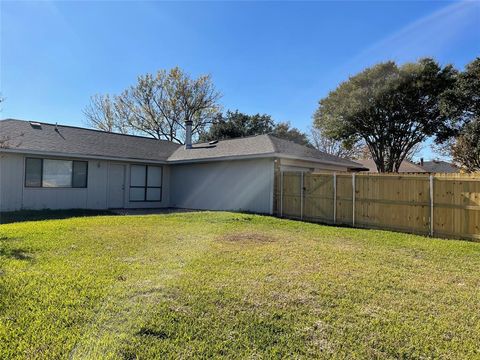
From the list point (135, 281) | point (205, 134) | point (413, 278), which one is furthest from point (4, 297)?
point (205, 134)

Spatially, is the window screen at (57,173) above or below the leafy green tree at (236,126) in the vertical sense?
below

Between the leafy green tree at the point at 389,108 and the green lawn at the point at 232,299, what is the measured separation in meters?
14.7

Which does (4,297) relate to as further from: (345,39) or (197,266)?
(345,39)

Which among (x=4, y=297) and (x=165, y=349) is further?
(x=4, y=297)

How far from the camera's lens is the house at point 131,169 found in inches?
480

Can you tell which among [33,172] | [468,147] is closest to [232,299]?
[33,172]

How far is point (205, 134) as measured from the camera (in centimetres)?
2903

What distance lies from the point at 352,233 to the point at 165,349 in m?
7.13

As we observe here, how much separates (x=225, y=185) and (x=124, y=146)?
18.7 ft

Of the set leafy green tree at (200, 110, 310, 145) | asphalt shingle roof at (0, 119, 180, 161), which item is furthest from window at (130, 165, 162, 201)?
leafy green tree at (200, 110, 310, 145)

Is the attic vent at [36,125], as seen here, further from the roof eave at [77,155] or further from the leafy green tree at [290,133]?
the leafy green tree at [290,133]

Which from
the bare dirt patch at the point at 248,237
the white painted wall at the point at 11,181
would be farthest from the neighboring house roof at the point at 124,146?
the bare dirt patch at the point at 248,237

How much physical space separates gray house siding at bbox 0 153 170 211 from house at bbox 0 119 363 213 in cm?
3

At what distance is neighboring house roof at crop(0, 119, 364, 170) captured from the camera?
12461 mm
